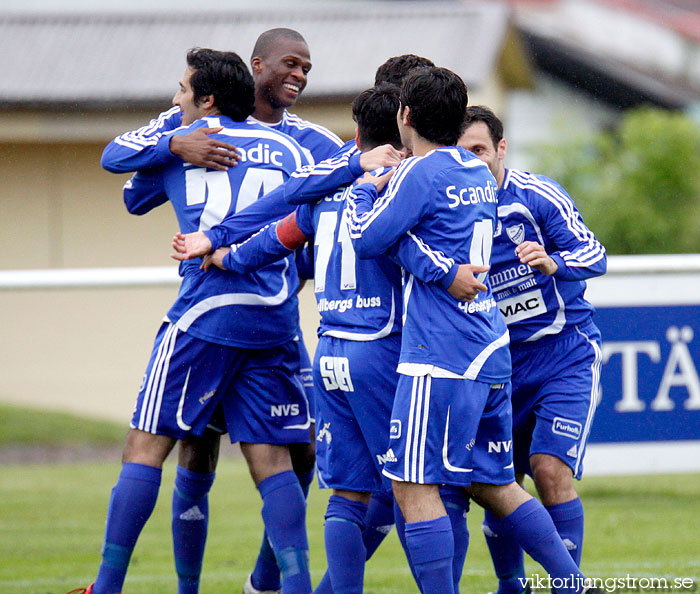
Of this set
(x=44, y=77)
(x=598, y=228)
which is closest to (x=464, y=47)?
(x=598, y=228)

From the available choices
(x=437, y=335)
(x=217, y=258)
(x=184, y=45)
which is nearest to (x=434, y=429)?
(x=437, y=335)

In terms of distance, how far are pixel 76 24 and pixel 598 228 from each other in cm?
768

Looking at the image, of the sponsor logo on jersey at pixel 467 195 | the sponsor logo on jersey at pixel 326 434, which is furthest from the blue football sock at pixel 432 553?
the sponsor logo on jersey at pixel 467 195

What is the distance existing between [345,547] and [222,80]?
181cm

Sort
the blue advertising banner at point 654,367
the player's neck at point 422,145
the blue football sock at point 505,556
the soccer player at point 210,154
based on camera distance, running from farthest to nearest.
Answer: the blue advertising banner at point 654,367, the blue football sock at point 505,556, the soccer player at point 210,154, the player's neck at point 422,145

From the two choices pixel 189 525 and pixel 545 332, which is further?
pixel 189 525

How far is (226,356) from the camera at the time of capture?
4.13m

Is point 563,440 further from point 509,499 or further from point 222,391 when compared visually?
point 222,391

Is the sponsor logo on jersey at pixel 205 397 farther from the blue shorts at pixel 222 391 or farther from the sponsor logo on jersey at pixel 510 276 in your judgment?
the sponsor logo on jersey at pixel 510 276

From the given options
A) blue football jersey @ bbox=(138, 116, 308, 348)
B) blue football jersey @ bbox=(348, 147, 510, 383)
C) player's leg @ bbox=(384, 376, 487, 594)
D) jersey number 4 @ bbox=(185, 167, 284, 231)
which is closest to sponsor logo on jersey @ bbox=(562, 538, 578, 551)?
player's leg @ bbox=(384, 376, 487, 594)

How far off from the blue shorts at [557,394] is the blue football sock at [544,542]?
464 mm

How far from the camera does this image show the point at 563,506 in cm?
403

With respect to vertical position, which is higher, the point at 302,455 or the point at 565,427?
the point at 565,427

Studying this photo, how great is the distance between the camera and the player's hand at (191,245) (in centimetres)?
402
